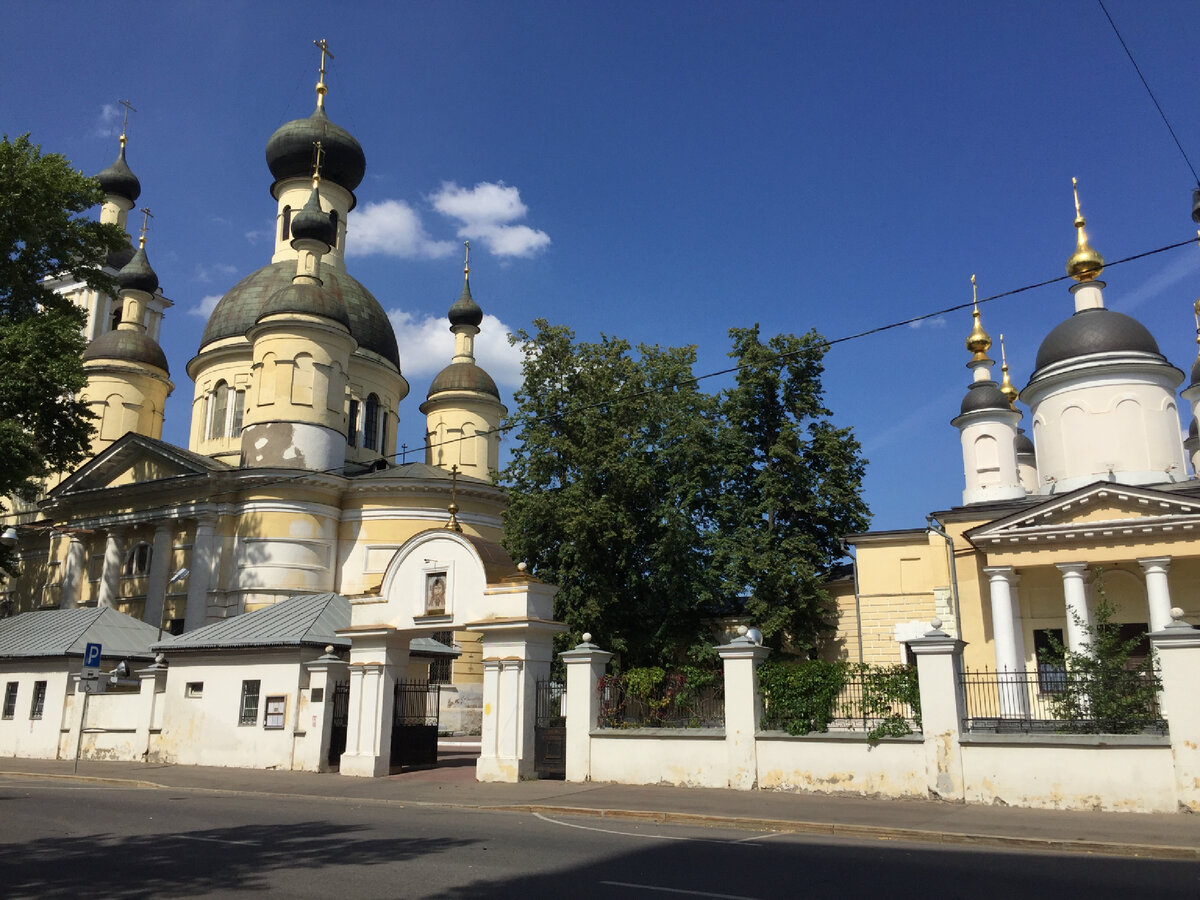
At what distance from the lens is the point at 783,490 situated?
2845 centimetres

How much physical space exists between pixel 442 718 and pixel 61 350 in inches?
637

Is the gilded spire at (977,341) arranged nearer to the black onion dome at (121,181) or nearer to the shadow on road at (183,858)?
the shadow on road at (183,858)

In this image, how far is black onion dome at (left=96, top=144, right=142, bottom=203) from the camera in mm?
54031

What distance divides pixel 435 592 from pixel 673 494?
33.9 ft

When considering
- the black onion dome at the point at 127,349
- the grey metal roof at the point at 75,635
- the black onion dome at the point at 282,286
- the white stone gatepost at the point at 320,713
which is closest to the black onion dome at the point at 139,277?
the black onion dome at the point at 127,349

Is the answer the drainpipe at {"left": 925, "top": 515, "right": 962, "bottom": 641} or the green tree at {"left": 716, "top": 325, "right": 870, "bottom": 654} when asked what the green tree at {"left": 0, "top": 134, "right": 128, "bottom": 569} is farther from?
the drainpipe at {"left": 925, "top": 515, "right": 962, "bottom": 641}

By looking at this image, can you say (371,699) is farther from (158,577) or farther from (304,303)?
(304,303)

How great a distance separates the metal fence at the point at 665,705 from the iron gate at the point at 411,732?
15.1ft

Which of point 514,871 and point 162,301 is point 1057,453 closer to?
point 514,871

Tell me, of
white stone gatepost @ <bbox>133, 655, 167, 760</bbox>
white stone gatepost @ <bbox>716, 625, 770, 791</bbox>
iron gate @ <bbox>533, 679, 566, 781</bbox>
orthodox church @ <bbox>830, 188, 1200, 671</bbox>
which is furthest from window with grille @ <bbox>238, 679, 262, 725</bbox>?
orthodox church @ <bbox>830, 188, 1200, 671</bbox>

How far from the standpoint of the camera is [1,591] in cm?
4153

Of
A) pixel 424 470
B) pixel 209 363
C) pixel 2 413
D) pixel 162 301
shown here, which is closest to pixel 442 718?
pixel 424 470

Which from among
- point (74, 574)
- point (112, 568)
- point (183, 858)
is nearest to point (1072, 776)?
point (183, 858)

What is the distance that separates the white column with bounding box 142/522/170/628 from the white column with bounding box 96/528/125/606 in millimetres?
1754
